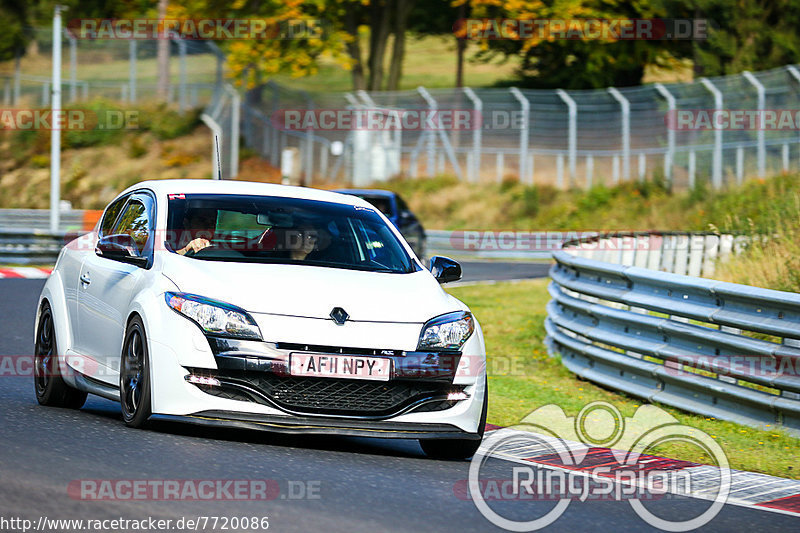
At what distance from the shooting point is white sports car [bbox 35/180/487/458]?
7.52m

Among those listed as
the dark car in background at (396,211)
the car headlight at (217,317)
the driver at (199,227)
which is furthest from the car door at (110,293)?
the dark car in background at (396,211)

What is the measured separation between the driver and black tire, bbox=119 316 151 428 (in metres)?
0.68

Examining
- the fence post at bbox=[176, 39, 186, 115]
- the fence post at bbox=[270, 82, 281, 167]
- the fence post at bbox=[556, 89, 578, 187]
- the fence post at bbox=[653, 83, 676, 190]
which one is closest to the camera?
the fence post at bbox=[653, 83, 676, 190]

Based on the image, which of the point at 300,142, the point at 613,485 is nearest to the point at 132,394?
the point at 613,485

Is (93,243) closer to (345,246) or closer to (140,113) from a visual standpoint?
(345,246)

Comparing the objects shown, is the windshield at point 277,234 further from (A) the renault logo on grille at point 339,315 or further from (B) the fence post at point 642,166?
(B) the fence post at point 642,166

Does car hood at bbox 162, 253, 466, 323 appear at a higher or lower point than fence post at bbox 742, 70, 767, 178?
higher

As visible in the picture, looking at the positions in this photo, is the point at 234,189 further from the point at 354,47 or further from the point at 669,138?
the point at 354,47

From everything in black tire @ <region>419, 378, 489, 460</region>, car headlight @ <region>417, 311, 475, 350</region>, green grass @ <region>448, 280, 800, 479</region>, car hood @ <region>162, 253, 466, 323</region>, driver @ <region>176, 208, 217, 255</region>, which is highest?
driver @ <region>176, 208, 217, 255</region>

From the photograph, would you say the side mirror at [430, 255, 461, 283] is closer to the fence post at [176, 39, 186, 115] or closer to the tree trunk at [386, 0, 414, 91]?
the tree trunk at [386, 0, 414, 91]

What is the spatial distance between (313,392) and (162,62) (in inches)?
1952

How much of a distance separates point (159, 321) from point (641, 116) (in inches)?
1187

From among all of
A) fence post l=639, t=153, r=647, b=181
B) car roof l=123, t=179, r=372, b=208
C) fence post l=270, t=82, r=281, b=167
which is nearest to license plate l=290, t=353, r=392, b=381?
car roof l=123, t=179, r=372, b=208

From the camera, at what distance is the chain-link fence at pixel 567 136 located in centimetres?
3247
